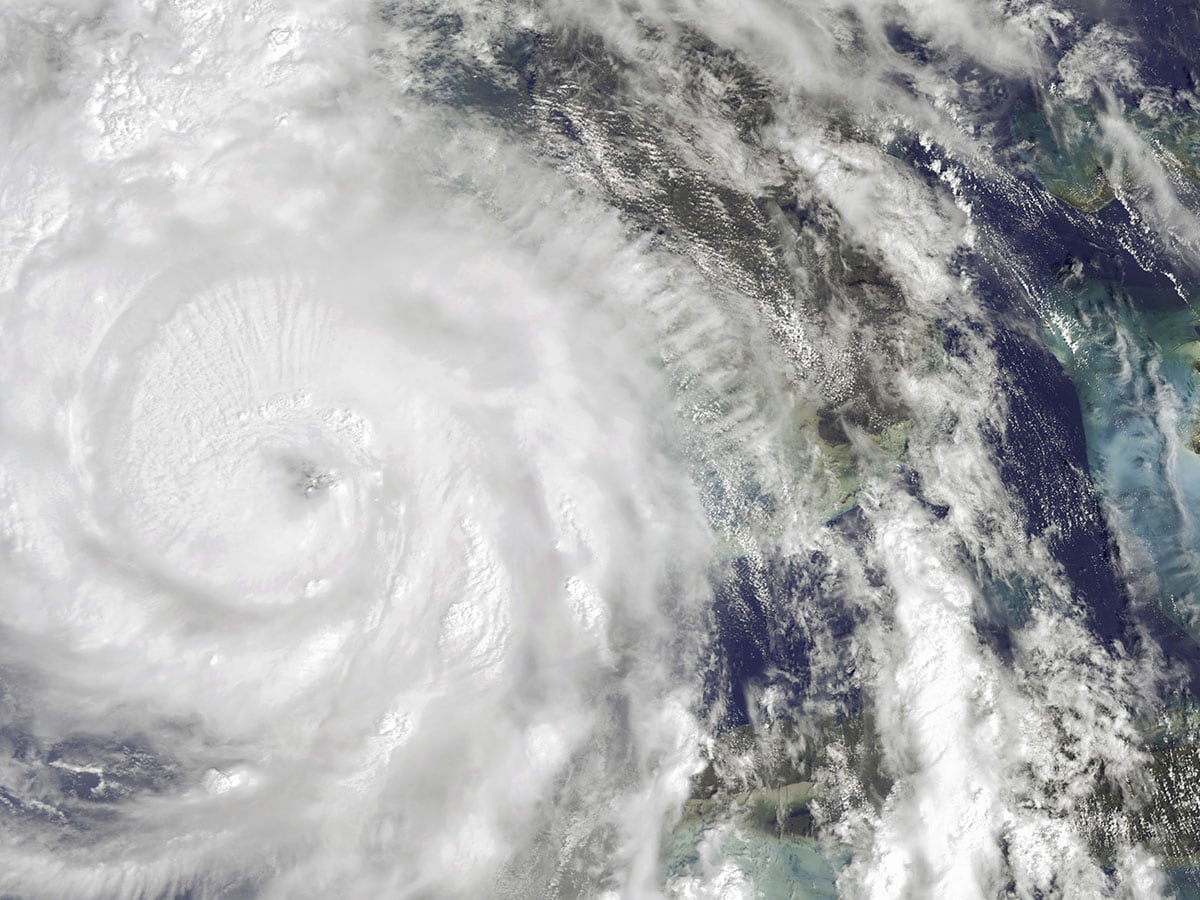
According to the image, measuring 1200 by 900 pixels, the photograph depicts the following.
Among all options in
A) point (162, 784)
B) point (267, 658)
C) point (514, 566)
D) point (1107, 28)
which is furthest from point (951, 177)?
point (162, 784)

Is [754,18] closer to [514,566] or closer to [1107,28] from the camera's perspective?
[1107,28]

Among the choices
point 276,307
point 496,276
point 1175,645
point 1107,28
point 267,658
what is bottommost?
point 267,658

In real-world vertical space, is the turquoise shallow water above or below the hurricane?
above

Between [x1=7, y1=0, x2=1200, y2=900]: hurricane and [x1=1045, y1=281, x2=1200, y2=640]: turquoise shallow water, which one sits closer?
[x1=7, y1=0, x2=1200, y2=900]: hurricane

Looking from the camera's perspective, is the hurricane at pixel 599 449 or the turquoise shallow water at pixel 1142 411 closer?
the hurricane at pixel 599 449

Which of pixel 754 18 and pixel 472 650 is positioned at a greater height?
pixel 754 18

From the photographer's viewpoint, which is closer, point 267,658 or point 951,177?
point 267,658

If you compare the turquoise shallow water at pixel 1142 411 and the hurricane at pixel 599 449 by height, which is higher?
the turquoise shallow water at pixel 1142 411

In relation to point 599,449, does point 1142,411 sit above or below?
above
